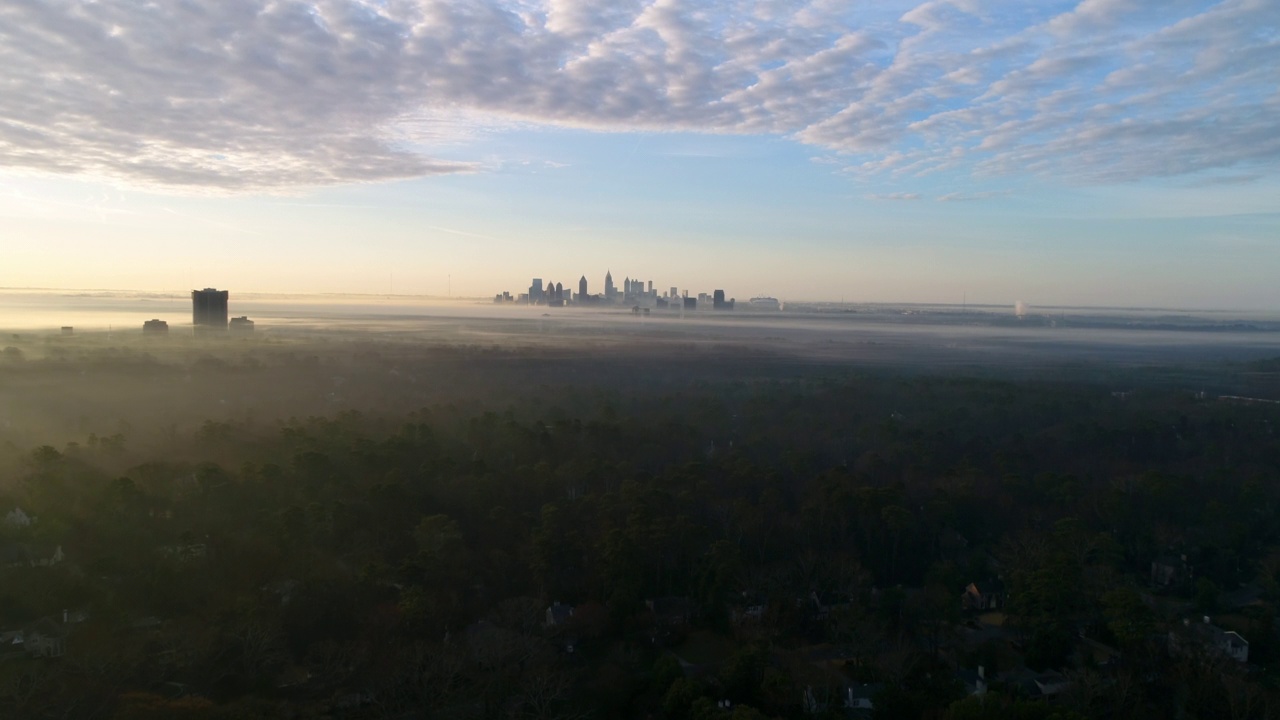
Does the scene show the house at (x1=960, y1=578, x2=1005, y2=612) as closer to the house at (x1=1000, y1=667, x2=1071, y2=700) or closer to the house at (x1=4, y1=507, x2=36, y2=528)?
the house at (x1=1000, y1=667, x2=1071, y2=700)

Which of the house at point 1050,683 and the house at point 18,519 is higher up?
the house at point 18,519

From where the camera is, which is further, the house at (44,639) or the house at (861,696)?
the house at (44,639)

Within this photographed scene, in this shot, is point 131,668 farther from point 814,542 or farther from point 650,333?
point 650,333

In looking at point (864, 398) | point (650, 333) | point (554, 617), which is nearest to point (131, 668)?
point (554, 617)

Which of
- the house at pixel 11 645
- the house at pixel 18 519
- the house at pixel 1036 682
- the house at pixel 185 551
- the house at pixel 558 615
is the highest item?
the house at pixel 18 519

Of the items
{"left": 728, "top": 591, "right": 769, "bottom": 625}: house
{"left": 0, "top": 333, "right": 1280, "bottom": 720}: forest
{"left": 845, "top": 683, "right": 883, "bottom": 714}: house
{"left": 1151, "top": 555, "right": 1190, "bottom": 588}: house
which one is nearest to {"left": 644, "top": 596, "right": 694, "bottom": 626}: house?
{"left": 0, "top": 333, "right": 1280, "bottom": 720}: forest

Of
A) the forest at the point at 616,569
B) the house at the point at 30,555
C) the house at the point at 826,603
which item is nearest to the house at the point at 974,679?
the forest at the point at 616,569

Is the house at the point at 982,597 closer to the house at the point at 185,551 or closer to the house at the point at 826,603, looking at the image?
the house at the point at 826,603
